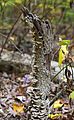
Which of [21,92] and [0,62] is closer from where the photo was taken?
[21,92]

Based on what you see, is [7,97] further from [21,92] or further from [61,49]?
[61,49]

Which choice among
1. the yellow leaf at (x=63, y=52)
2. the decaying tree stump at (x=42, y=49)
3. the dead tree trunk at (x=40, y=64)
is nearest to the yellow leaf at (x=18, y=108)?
the dead tree trunk at (x=40, y=64)

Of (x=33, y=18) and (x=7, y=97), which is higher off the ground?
(x=33, y=18)

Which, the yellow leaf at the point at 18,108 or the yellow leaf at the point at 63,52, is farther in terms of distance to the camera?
the yellow leaf at the point at 18,108

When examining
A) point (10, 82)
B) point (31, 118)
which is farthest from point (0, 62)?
point (31, 118)

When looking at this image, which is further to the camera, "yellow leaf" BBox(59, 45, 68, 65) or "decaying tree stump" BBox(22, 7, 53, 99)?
"yellow leaf" BBox(59, 45, 68, 65)

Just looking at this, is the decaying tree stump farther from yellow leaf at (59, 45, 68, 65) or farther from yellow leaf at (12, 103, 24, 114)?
yellow leaf at (12, 103, 24, 114)

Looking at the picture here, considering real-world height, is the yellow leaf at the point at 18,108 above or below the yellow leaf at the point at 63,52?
below

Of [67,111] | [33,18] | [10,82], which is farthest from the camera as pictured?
[10,82]

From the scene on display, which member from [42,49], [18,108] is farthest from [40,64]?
[18,108]

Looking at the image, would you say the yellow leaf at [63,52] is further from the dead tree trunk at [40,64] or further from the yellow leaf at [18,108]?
the yellow leaf at [18,108]

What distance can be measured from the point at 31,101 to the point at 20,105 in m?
0.67

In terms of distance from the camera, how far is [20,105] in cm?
340

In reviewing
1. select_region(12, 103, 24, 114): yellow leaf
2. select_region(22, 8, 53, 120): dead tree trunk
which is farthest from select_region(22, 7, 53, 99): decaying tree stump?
select_region(12, 103, 24, 114): yellow leaf
